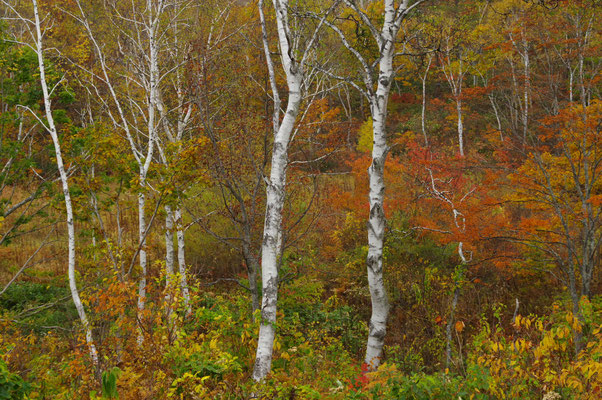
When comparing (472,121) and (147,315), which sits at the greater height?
(472,121)

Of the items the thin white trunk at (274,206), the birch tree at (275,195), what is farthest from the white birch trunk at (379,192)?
the thin white trunk at (274,206)

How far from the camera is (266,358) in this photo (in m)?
5.09

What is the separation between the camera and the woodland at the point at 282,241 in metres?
4.82

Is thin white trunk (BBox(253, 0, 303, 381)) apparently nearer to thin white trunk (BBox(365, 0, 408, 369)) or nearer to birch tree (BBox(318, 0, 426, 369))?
birch tree (BBox(318, 0, 426, 369))

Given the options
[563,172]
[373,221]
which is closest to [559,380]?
[373,221]

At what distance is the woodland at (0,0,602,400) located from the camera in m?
4.82

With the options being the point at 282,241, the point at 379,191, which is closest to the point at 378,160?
the point at 379,191

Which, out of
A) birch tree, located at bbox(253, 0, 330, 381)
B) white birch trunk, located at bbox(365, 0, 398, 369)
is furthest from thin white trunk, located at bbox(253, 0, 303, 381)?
white birch trunk, located at bbox(365, 0, 398, 369)

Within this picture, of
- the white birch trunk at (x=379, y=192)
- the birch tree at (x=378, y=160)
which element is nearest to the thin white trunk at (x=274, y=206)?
the birch tree at (x=378, y=160)

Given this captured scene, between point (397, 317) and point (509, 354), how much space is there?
5.77 metres

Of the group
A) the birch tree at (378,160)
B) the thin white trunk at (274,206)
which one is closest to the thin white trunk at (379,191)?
the birch tree at (378,160)

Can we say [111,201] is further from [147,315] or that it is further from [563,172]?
[563,172]

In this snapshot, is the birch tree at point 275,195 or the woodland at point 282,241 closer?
the woodland at point 282,241

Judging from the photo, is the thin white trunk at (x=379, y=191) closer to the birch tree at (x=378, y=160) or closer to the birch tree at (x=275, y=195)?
the birch tree at (x=378, y=160)
